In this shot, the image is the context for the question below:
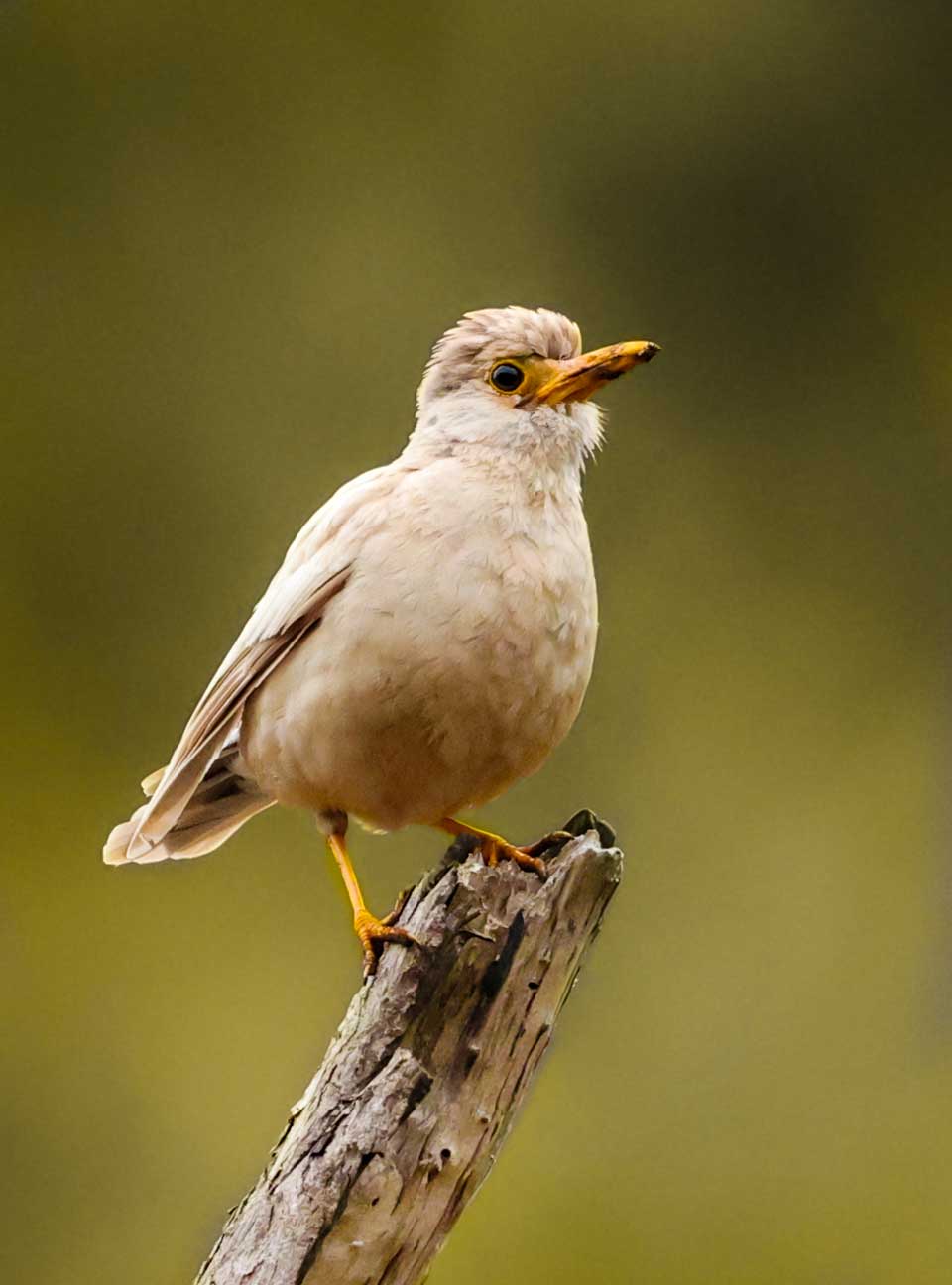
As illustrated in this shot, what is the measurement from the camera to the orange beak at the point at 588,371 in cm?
289

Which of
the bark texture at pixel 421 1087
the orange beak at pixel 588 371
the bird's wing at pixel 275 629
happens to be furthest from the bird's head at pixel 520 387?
the bark texture at pixel 421 1087

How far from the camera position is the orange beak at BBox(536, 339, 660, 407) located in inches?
114

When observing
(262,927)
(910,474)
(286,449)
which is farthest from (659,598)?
(262,927)

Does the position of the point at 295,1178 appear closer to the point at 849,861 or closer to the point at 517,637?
the point at 517,637

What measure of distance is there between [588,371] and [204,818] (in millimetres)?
1200

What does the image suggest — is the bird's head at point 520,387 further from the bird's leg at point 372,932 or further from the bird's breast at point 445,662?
the bird's leg at point 372,932

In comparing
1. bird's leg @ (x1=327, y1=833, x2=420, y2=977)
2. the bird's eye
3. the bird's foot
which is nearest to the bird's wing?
the bird's eye

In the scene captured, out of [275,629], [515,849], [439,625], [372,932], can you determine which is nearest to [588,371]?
[439,625]

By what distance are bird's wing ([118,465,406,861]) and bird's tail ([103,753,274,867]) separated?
125 mm

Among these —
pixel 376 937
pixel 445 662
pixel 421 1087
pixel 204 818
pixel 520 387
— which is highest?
pixel 520 387

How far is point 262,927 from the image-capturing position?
5.43 meters

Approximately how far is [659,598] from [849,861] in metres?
1.03

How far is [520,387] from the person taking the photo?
3.04 metres

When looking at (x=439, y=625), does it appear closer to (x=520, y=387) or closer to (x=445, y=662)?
(x=445, y=662)
